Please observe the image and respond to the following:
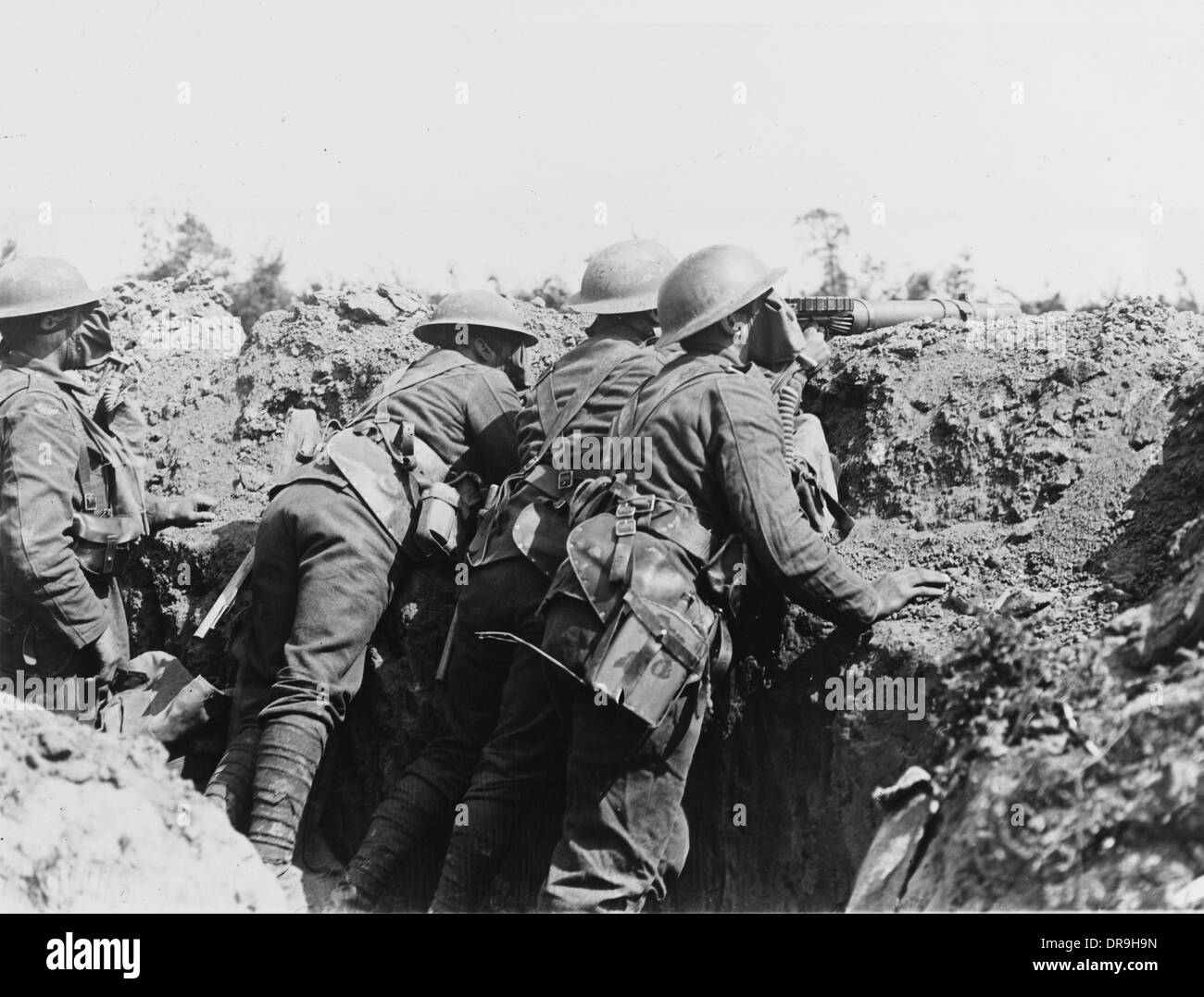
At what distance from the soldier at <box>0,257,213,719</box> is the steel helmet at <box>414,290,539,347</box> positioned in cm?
165

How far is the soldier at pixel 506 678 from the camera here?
7152 mm

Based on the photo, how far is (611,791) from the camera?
6.56 m

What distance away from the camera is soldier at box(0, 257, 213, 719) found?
7852 mm

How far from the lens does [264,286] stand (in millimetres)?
13211

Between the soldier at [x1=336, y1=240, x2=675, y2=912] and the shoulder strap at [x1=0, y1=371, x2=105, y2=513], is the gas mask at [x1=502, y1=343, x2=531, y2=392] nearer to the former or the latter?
the soldier at [x1=336, y1=240, x2=675, y2=912]

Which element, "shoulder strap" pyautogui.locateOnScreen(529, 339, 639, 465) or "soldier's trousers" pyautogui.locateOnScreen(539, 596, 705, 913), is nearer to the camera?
"soldier's trousers" pyautogui.locateOnScreen(539, 596, 705, 913)

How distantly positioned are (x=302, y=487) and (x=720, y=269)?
7.11 ft

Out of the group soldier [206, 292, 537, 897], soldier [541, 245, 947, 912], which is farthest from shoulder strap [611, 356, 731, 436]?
soldier [206, 292, 537, 897]

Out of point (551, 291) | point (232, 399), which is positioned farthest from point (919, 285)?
point (232, 399)

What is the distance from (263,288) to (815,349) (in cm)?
641

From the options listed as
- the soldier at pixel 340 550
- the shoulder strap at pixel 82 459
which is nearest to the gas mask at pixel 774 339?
the soldier at pixel 340 550

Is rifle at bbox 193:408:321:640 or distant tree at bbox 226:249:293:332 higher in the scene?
distant tree at bbox 226:249:293:332

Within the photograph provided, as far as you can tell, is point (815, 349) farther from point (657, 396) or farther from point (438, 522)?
point (438, 522)

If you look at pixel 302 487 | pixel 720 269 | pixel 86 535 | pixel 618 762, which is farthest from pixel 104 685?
pixel 720 269
